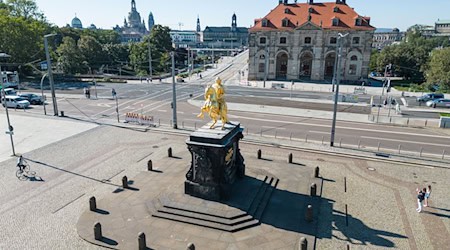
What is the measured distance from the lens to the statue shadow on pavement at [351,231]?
1541 centimetres

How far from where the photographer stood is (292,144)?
28.8 meters

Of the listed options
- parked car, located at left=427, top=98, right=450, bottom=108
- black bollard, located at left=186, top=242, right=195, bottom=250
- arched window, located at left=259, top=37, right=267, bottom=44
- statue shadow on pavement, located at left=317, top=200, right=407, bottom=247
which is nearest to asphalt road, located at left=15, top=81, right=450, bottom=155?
statue shadow on pavement, located at left=317, top=200, right=407, bottom=247

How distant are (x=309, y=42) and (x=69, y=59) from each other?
55471 millimetres

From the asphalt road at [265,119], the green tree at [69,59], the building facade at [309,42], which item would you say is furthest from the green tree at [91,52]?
the building facade at [309,42]

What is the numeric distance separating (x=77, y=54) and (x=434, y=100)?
73.8 meters

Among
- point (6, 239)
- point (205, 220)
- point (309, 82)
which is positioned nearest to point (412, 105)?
point (309, 82)

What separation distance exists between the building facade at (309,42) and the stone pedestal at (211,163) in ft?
164

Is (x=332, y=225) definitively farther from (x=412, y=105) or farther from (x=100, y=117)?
(x=412, y=105)

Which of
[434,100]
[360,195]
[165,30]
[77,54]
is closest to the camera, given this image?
[360,195]

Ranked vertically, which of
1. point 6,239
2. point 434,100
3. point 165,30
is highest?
point 165,30

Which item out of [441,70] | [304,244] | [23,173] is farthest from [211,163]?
[441,70]

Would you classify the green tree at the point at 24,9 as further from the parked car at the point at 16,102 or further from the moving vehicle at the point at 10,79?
the parked car at the point at 16,102

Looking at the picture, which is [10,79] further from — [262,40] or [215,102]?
[215,102]

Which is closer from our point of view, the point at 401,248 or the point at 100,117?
the point at 401,248
